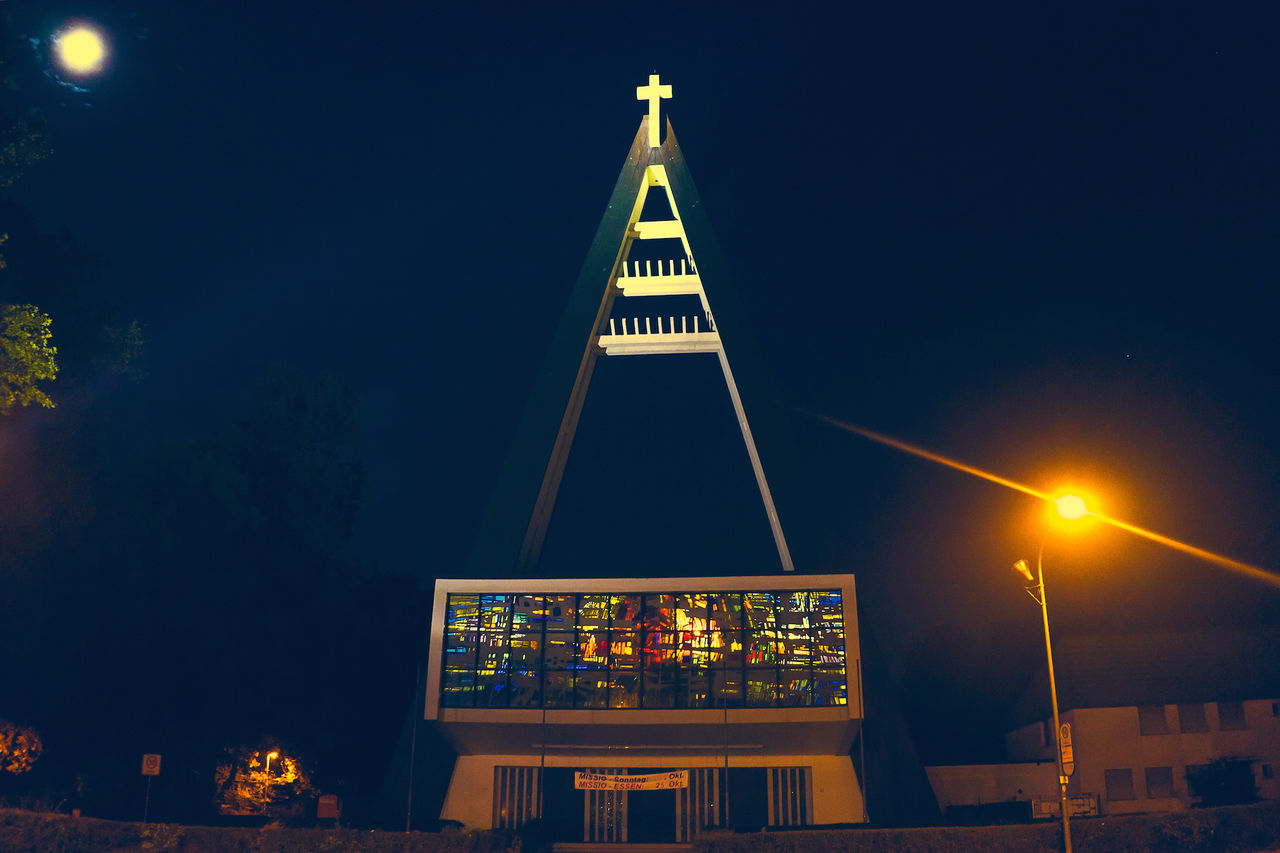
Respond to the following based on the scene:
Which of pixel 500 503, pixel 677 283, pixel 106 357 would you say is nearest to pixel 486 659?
pixel 500 503

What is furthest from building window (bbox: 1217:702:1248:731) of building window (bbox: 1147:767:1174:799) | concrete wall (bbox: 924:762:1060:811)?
concrete wall (bbox: 924:762:1060:811)

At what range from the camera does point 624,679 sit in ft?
73.3

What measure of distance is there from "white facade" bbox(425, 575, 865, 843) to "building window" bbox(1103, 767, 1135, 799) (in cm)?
851

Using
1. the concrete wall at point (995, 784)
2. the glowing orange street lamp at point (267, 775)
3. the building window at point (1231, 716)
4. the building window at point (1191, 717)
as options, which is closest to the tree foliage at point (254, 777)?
the glowing orange street lamp at point (267, 775)

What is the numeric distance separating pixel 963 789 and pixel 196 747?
68.8 feet

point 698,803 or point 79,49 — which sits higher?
point 79,49

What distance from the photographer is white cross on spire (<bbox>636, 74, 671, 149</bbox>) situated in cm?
2772

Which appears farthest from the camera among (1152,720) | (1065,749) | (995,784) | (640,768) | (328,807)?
(995,784)

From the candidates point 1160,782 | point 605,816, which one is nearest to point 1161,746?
point 1160,782

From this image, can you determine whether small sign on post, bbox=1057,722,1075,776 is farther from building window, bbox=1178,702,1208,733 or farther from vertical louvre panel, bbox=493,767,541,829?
building window, bbox=1178,702,1208,733

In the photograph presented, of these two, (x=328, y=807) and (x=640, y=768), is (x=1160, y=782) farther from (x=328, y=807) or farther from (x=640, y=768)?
(x=328, y=807)

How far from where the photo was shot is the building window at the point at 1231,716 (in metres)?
27.8

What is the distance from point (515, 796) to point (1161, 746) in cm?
1762

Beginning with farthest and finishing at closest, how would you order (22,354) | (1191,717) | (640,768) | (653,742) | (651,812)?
(651,812) < (1191,717) < (640,768) < (653,742) < (22,354)
